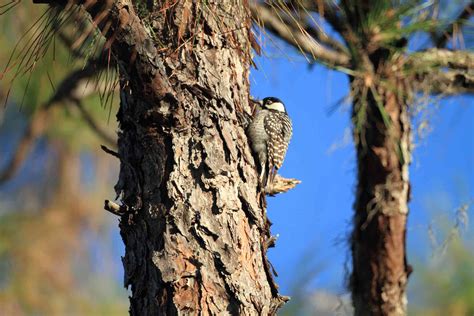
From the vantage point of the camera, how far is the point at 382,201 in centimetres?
304

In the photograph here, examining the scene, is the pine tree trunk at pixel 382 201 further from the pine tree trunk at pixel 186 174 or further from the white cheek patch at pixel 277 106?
the pine tree trunk at pixel 186 174

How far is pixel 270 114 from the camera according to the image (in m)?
2.61

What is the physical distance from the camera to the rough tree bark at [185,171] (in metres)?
1.68

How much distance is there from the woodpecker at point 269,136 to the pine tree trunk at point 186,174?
0.43ft

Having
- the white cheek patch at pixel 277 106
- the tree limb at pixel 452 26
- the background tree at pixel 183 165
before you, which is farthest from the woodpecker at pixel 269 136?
the tree limb at pixel 452 26

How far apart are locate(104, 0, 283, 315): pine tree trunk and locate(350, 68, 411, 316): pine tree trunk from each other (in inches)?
48.6

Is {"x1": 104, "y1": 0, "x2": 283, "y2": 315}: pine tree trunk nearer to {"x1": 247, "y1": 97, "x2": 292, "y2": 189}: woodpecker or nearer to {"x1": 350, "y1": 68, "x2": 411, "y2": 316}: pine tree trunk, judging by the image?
{"x1": 247, "y1": 97, "x2": 292, "y2": 189}: woodpecker

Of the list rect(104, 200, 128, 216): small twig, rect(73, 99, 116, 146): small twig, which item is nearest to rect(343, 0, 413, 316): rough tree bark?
rect(73, 99, 116, 146): small twig

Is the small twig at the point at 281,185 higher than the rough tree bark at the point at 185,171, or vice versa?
the small twig at the point at 281,185

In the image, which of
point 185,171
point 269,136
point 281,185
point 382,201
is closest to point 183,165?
point 185,171

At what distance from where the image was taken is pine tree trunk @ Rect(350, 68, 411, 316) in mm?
2947

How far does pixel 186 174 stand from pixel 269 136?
0.65 metres

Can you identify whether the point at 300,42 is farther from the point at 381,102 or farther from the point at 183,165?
the point at 183,165

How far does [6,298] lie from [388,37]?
2528 millimetres
